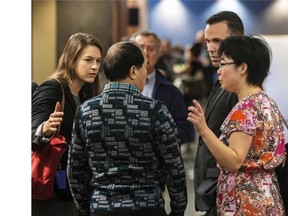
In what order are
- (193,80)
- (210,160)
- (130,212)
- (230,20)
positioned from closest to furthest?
(130,212)
(210,160)
(230,20)
(193,80)

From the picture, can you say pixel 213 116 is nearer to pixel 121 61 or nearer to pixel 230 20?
pixel 230 20

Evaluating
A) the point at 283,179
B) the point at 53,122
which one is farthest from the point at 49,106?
the point at 283,179

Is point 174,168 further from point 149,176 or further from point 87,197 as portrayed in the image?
point 87,197

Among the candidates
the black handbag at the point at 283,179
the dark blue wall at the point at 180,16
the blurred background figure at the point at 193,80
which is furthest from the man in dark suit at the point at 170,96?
the dark blue wall at the point at 180,16

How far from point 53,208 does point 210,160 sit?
84cm

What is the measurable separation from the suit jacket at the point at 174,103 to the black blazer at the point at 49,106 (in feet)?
3.51

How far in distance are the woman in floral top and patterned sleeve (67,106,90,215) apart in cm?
51

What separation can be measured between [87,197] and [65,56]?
863 millimetres

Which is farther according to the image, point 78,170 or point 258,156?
point 78,170

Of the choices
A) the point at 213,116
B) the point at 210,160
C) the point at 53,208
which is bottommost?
the point at 53,208

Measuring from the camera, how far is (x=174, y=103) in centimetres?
437

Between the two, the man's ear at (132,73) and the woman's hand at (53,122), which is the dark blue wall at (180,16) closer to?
the woman's hand at (53,122)

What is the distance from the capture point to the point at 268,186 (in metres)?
2.87

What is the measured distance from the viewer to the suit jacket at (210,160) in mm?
3174
